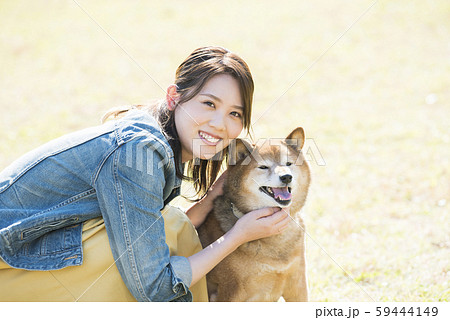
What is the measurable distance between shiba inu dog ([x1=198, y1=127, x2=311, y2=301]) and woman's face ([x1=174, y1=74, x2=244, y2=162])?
1.21ft

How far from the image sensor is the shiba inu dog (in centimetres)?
305

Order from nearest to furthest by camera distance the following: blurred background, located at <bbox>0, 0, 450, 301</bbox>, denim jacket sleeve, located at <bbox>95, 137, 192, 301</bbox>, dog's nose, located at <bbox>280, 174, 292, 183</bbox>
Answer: denim jacket sleeve, located at <bbox>95, 137, 192, 301</bbox>
dog's nose, located at <bbox>280, 174, 292, 183</bbox>
blurred background, located at <bbox>0, 0, 450, 301</bbox>

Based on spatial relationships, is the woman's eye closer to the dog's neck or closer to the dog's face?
the dog's face

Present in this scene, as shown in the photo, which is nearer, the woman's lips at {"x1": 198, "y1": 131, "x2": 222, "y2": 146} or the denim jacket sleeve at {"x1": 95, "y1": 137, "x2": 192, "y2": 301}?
the denim jacket sleeve at {"x1": 95, "y1": 137, "x2": 192, "y2": 301}

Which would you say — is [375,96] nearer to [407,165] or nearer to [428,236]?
[407,165]

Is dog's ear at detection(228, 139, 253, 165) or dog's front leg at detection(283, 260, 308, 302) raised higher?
dog's ear at detection(228, 139, 253, 165)

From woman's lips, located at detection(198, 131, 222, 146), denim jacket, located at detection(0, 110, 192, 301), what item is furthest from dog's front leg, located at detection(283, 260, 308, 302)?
woman's lips, located at detection(198, 131, 222, 146)

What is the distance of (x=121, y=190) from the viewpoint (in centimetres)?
228

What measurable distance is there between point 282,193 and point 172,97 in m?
0.90

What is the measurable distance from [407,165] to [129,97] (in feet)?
17.7

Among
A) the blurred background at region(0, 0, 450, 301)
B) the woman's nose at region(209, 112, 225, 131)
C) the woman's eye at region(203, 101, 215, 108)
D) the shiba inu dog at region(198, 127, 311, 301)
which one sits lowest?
the blurred background at region(0, 0, 450, 301)

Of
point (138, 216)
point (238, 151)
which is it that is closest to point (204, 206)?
point (238, 151)

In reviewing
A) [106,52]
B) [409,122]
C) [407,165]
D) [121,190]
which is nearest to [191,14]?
[106,52]

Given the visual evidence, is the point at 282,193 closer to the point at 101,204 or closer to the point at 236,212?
the point at 236,212
